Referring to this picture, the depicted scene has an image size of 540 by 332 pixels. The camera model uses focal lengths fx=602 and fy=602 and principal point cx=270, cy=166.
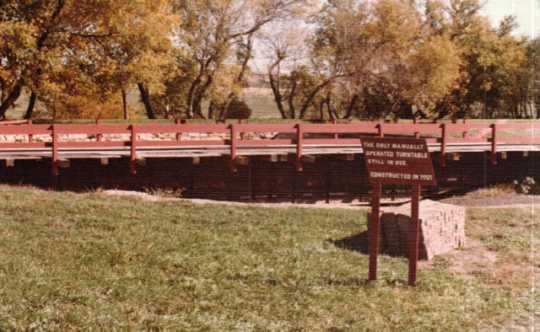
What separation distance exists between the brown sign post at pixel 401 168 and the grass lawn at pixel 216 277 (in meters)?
0.64

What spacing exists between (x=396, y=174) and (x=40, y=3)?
2183 cm

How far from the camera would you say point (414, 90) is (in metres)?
49.2

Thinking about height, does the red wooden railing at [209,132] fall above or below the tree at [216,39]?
Result: below

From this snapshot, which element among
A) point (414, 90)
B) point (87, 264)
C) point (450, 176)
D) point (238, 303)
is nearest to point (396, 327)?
point (238, 303)

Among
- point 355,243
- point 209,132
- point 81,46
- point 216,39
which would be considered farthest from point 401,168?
point 216,39

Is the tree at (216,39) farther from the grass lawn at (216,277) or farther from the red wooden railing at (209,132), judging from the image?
the grass lawn at (216,277)

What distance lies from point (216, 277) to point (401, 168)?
12.3 feet

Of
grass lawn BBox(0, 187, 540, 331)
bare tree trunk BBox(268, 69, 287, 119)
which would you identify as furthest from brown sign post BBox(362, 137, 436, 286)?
bare tree trunk BBox(268, 69, 287, 119)

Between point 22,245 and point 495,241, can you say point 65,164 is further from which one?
point 495,241

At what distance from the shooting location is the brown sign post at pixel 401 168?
407 inches

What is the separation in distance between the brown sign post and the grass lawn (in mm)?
645

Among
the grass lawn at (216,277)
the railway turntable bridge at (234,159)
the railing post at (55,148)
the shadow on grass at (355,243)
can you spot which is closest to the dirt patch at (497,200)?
the railway turntable bridge at (234,159)

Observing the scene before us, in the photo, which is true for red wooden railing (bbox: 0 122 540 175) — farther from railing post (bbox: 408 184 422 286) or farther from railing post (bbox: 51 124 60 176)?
railing post (bbox: 408 184 422 286)

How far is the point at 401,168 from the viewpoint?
10578 mm
